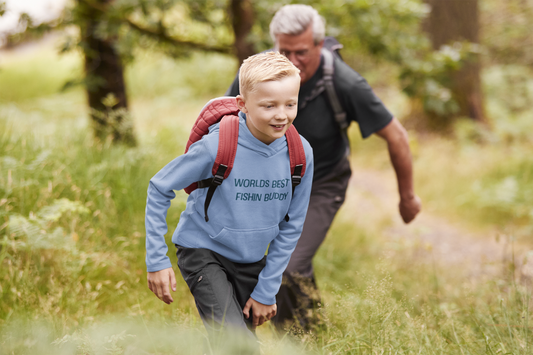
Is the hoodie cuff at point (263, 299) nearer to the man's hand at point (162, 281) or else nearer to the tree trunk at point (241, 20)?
the man's hand at point (162, 281)

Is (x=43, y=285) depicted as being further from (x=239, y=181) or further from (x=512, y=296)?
(x=512, y=296)

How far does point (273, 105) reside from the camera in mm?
1825

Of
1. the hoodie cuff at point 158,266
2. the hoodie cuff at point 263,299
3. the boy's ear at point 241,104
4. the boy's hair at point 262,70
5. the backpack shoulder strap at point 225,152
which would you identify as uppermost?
the boy's hair at point 262,70

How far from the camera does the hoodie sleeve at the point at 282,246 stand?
2.09 m

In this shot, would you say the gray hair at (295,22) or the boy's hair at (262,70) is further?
the gray hair at (295,22)

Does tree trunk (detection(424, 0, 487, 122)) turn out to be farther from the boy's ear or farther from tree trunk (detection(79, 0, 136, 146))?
the boy's ear

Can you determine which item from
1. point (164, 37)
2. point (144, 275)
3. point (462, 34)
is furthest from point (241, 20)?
point (462, 34)

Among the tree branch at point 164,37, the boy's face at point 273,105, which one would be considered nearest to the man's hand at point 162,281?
the boy's face at point 273,105

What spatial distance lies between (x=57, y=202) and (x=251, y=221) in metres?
1.94

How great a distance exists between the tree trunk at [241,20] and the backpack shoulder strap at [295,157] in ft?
11.7

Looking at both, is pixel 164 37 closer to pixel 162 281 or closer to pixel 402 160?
pixel 402 160

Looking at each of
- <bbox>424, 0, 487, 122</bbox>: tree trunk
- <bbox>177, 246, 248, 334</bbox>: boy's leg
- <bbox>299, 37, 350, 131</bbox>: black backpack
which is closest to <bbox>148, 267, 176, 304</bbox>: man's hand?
<bbox>177, 246, 248, 334</bbox>: boy's leg

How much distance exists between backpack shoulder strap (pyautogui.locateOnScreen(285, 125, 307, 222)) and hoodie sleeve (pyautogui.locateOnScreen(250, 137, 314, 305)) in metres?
0.06

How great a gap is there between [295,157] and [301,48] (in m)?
1.04
